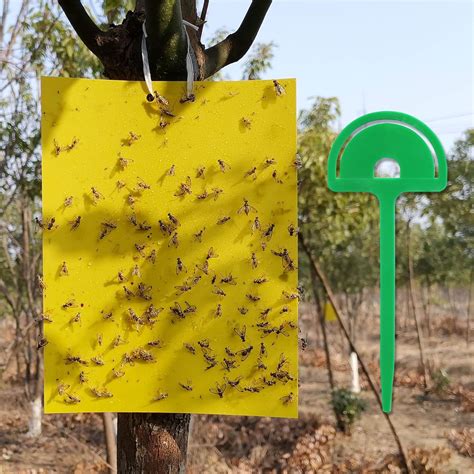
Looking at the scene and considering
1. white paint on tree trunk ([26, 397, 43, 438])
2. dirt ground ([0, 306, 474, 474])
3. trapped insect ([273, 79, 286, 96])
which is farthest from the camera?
white paint on tree trunk ([26, 397, 43, 438])

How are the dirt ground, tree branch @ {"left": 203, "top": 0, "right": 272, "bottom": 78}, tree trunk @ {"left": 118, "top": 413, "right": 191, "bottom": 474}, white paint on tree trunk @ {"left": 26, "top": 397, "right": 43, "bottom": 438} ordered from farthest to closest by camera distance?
white paint on tree trunk @ {"left": 26, "top": 397, "right": 43, "bottom": 438} < the dirt ground < tree branch @ {"left": 203, "top": 0, "right": 272, "bottom": 78} < tree trunk @ {"left": 118, "top": 413, "right": 191, "bottom": 474}

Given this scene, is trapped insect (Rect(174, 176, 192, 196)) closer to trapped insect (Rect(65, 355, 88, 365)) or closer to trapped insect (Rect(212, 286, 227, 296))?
trapped insect (Rect(212, 286, 227, 296))

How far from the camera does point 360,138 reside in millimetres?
1174

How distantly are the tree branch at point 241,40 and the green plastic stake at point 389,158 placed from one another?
0.36 meters

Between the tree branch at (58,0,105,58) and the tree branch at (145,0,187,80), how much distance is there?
0.49 feet

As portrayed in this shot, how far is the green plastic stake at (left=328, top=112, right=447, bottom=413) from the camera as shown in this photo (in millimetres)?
1170

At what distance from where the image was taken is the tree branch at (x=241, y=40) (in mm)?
1351

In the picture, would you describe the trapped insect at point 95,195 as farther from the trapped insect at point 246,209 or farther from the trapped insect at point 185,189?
the trapped insect at point 246,209

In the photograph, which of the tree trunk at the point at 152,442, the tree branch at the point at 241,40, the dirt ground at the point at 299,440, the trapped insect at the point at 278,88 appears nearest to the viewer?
the trapped insect at the point at 278,88

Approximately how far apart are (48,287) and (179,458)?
43cm

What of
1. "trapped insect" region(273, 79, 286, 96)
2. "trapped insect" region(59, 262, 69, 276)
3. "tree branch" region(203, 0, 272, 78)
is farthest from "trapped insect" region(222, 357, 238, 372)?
"tree branch" region(203, 0, 272, 78)

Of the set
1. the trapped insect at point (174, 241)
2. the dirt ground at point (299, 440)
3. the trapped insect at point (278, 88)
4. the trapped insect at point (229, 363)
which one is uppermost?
the trapped insect at point (278, 88)

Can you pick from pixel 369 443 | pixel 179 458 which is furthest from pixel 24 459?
pixel 179 458

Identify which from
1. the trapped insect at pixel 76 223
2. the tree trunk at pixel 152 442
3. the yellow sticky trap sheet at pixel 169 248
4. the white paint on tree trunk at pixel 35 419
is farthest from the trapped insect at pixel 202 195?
the white paint on tree trunk at pixel 35 419
